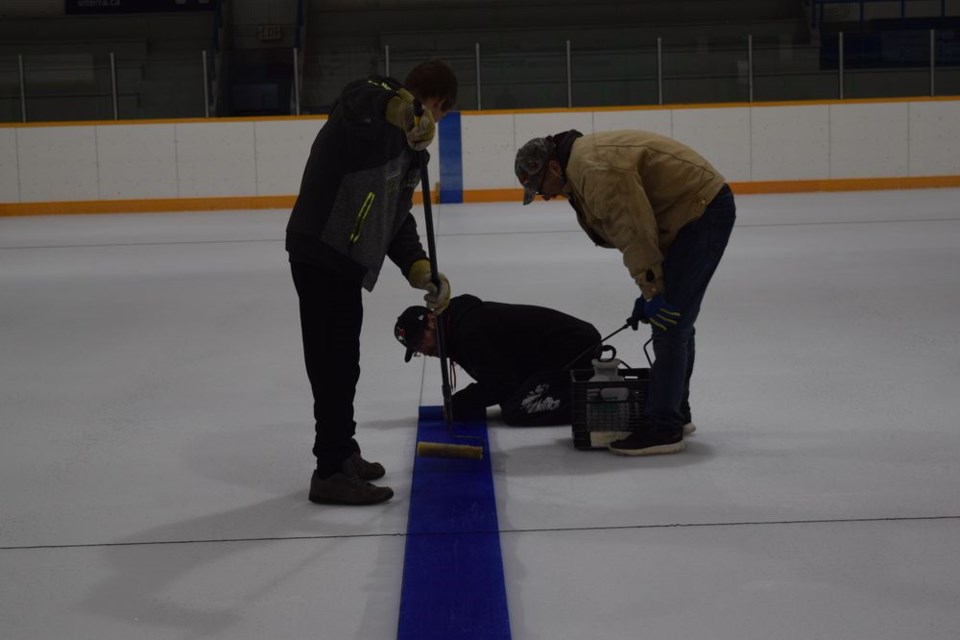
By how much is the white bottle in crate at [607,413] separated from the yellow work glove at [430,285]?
2.20ft

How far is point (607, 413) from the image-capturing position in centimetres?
415

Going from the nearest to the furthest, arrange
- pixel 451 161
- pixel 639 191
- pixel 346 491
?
pixel 346 491 < pixel 639 191 < pixel 451 161

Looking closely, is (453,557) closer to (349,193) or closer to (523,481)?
(523,481)

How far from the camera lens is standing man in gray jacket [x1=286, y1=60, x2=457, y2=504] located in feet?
11.0

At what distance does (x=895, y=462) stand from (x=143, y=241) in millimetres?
9239

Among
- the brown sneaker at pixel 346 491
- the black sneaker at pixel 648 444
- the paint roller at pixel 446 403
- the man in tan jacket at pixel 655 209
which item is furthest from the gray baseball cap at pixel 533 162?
the brown sneaker at pixel 346 491

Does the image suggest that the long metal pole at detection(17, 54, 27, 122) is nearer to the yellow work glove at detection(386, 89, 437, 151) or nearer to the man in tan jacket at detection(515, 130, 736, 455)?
the man in tan jacket at detection(515, 130, 736, 455)

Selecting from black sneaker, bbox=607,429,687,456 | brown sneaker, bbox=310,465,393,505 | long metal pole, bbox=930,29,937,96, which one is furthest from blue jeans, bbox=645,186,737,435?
long metal pole, bbox=930,29,937,96

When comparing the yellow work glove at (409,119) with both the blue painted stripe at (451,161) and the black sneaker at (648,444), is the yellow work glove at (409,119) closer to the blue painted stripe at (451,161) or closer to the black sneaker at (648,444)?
the black sneaker at (648,444)

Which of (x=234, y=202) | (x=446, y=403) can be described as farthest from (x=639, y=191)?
(x=234, y=202)

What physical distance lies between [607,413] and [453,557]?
121 cm

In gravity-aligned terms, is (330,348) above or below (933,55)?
below

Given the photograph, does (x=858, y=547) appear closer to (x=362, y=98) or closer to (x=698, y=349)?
(x=362, y=98)

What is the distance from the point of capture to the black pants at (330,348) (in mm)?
3549
